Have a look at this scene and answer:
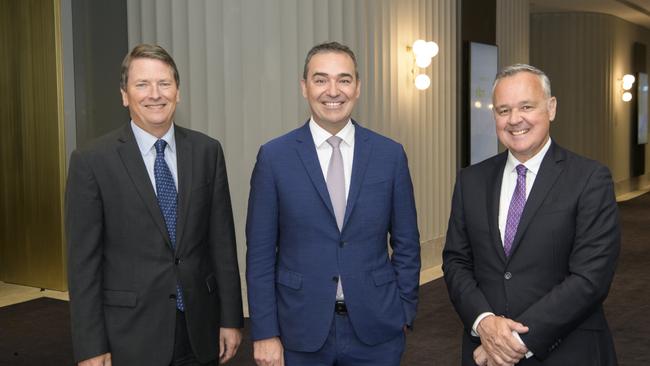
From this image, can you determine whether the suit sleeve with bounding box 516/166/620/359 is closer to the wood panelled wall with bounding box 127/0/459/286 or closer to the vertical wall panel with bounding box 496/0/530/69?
the wood panelled wall with bounding box 127/0/459/286

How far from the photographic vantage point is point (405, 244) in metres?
2.71

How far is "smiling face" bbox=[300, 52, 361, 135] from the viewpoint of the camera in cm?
257

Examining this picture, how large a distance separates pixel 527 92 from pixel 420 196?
5828 millimetres

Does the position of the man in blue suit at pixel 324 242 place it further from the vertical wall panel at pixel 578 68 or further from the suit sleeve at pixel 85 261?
the vertical wall panel at pixel 578 68

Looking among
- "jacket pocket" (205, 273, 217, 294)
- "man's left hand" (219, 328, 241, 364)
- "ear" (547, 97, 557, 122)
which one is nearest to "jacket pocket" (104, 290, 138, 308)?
"jacket pocket" (205, 273, 217, 294)

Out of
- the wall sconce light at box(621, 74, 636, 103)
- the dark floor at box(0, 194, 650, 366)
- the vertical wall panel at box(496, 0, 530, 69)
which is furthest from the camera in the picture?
the wall sconce light at box(621, 74, 636, 103)

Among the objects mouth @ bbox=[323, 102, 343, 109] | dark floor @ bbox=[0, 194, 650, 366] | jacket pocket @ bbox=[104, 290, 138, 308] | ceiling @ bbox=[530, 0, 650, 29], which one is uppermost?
ceiling @ bbox=[530, 0, 650, 29]

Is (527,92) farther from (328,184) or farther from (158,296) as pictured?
(158,296)

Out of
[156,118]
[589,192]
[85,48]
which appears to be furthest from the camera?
[85,48]

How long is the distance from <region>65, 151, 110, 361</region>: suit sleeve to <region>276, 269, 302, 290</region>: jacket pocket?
23.9 inches

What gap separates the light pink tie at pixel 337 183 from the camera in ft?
8.66

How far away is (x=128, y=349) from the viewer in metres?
2.62

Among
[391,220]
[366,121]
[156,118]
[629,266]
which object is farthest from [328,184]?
[629,266]

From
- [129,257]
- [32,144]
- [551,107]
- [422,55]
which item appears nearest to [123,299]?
[129,257]
